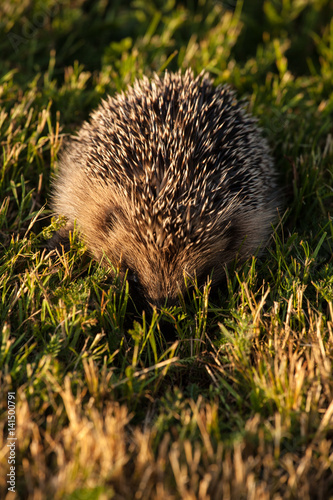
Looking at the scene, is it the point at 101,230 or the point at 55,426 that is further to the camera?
the point at 101,230

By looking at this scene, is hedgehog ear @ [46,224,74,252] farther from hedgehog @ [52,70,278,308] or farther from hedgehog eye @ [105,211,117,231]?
hedgehog eye @ [105,211,117,231]

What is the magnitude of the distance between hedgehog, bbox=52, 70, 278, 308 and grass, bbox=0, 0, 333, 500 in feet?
0.56

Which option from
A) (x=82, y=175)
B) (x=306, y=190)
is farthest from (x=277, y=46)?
(x=82, y=175)

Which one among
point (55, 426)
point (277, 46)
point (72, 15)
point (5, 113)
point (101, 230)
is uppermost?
point (72, 15)

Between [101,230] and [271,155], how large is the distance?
194 cm

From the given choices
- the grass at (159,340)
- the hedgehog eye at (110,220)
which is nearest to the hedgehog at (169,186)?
the hedgehog eye at (110,220)

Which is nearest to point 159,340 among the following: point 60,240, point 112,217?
point 112,217

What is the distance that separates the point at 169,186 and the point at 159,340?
1.05m

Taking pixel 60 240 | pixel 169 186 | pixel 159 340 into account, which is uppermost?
pixel 169 186

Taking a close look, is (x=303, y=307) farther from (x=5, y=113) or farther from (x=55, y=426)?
(x=5, y=113)

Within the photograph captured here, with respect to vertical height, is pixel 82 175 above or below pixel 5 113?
below

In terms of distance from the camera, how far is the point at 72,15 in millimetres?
5660

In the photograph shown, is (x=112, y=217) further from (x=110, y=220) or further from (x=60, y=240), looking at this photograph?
(x=60, y=240)

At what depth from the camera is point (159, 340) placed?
307cm
